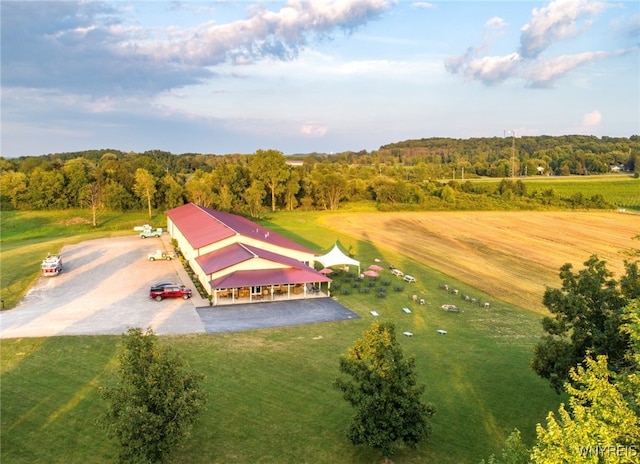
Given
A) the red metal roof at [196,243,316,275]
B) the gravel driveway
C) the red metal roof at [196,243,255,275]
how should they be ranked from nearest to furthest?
the gravel driveway < the red metal roof at [196,243,255,275] < the red metal roof at [196,243,316,275]

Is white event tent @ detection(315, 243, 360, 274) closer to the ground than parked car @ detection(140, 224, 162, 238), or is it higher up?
closer to the ground

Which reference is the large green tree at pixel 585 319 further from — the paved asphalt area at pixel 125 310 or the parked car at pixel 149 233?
the parked car at pixel 149 233

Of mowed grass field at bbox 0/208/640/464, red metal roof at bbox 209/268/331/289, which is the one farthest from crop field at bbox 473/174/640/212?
red metal roof at bbox 209/268/331/289

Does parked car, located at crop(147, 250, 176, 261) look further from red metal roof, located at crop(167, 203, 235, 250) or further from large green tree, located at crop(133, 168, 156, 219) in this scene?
large green tree, located at crop(133, 168, 156, 219)

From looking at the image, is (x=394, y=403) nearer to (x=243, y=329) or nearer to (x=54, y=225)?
(x=243, y=329)

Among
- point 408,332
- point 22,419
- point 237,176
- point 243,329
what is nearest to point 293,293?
point 243,329

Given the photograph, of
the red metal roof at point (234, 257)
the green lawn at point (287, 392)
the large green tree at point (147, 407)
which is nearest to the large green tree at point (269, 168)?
the red metal roof at point (234, 257)
